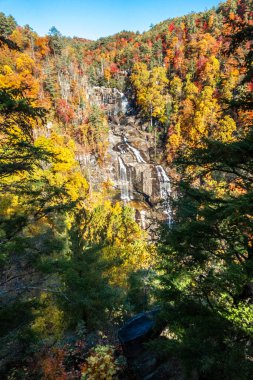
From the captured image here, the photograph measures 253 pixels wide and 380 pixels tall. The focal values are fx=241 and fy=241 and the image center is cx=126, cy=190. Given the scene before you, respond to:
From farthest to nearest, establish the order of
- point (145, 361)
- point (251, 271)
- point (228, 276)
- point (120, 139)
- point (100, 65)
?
point (100, 65)
point (120, 139)
point (145, 361)
point (228, 276)
point (251, 271)

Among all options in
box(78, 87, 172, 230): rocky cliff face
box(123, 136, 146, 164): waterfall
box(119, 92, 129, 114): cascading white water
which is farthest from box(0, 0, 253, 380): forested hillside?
box(119, 92, 129, 114): cascading white water

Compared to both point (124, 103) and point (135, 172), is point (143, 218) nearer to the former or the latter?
point (135, 172)

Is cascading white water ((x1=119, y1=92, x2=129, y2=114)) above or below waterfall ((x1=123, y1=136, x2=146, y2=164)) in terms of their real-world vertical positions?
above

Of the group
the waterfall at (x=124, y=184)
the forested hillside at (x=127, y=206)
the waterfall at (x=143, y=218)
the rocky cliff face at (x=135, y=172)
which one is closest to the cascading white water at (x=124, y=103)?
the forested hillside at (x=127, y=206)

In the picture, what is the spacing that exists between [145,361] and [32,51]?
68.5 m

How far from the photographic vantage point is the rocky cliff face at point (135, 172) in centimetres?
4256

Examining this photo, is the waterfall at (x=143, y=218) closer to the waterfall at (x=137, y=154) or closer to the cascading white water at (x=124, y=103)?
the waterfall at (x=137, y=154)

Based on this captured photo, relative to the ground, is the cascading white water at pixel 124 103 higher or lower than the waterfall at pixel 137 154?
higher

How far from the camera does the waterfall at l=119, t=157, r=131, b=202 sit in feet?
145

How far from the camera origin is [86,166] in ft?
151

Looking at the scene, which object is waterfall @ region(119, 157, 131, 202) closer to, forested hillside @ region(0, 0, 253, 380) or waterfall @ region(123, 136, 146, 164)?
forested hillside @ region(0, 0, 253, 380)

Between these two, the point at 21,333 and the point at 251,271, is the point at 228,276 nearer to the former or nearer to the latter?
the point at 251,271

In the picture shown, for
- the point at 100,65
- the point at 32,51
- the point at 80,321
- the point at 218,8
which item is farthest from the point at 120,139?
the point at 218,8

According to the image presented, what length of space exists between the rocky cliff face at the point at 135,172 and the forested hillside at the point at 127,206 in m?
0.31
